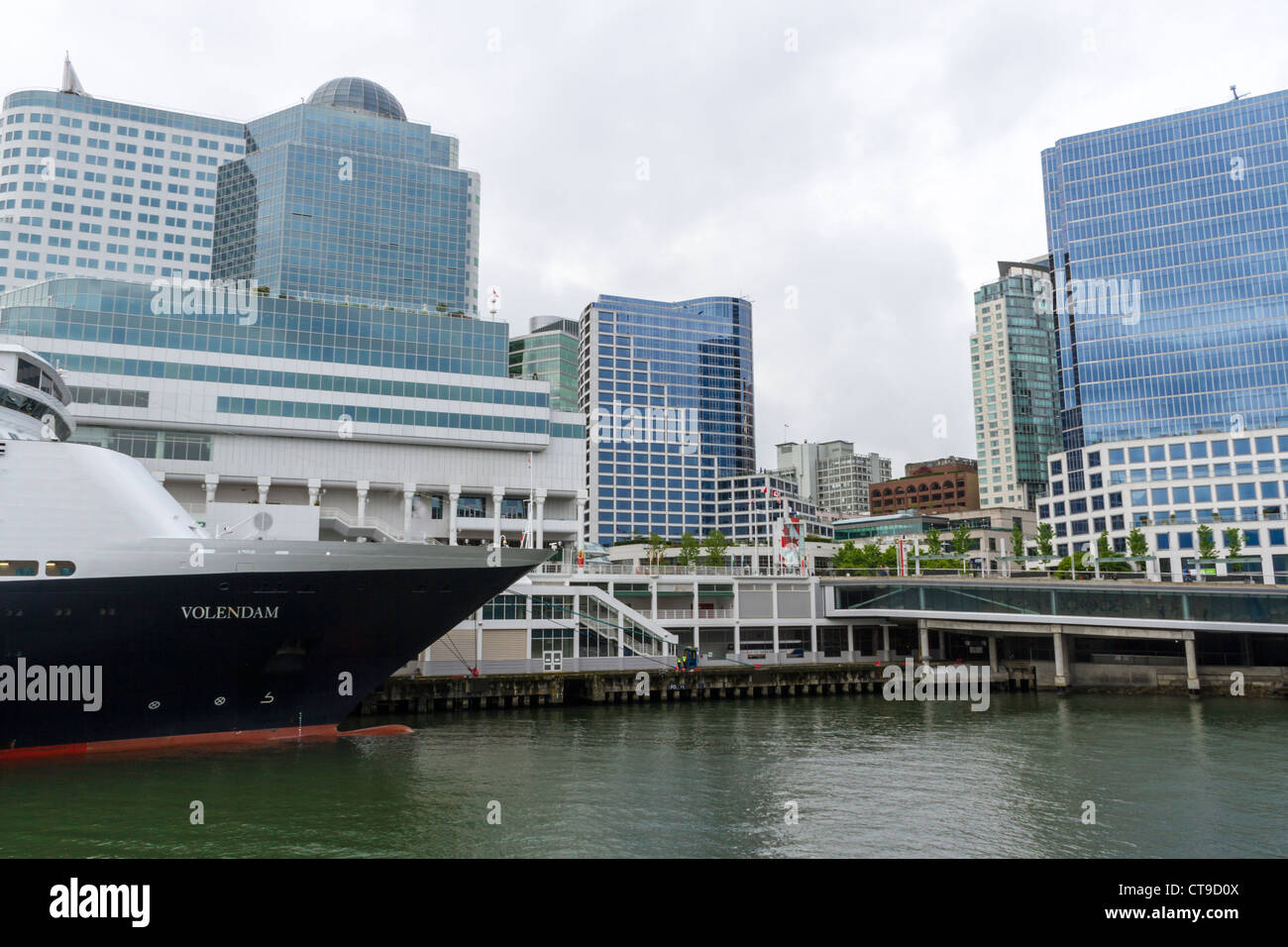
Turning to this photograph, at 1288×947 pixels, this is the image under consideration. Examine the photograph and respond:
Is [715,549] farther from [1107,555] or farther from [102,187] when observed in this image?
[102,187]

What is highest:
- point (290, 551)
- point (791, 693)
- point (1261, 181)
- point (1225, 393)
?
point (1261, 181)

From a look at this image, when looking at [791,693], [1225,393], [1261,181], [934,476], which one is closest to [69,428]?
[791,693]

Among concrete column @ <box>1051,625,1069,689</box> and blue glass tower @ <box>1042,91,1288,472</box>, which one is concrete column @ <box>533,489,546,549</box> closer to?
concrete column @ <box>1051,625,1069,689</box>

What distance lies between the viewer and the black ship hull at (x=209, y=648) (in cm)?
2750

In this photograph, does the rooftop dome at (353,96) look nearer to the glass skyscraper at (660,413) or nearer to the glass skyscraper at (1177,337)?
the glass skyscraper at (660,413)

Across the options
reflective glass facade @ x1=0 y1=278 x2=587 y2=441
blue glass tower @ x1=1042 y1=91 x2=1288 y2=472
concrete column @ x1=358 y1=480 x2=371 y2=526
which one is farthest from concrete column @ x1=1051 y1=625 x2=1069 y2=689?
blue glass tower @ x1=1042 y1=91 x2=1288 y2=472

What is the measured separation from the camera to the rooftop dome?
470ft

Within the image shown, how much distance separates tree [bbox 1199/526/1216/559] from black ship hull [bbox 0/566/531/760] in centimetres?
7934

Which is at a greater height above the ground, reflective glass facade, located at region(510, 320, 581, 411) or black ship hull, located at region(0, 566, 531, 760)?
reflective glass facade, located at region(510, 320, 581, 411)

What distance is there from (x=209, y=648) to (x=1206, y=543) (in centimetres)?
9078

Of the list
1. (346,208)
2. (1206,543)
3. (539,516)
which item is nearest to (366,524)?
(539,516)
